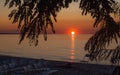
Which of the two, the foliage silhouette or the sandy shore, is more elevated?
the foliage silhouette

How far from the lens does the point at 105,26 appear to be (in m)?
3.57

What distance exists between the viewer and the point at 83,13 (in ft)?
11.5

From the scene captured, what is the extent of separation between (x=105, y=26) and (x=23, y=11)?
98 cm

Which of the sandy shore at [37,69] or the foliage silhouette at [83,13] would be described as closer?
the foliage silhouette at [83,13]

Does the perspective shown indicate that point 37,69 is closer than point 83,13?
No

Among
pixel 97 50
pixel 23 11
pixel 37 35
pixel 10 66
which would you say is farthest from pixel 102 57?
pixel 10 66

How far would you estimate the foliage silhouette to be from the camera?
326 centimetres

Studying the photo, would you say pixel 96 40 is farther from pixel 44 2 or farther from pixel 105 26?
pixel 44 2

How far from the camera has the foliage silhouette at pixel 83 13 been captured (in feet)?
10.7

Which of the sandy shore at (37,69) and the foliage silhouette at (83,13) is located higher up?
the foliage silhouette at (83,13)

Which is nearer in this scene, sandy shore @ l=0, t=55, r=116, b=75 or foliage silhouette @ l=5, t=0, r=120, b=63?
foliage silhouette @ l=5, t=0, r=120, b=63

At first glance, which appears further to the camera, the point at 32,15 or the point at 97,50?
the point at 97,50

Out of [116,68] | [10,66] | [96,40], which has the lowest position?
[10,66]

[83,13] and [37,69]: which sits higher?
[83,13]
